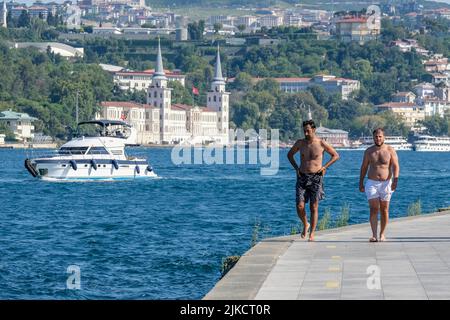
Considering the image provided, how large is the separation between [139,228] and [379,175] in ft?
64.9

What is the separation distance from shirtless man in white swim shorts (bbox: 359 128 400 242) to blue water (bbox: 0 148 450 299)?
9.66 feet

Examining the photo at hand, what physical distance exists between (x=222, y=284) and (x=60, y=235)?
21.3 meters

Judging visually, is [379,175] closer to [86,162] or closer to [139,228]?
[139,228]

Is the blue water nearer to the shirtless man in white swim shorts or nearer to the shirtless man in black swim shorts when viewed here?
the shirtless man in black swim shorts

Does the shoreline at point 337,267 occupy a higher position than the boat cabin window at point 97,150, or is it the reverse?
the shoreline at point 337,267

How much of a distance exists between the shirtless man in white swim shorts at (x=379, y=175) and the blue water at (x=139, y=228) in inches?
116


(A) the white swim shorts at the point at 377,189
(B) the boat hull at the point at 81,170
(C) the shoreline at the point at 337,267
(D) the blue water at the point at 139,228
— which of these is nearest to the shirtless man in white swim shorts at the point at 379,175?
(A) the white swim shorts at the point at 377,189

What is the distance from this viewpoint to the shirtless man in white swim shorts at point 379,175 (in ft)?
82.7

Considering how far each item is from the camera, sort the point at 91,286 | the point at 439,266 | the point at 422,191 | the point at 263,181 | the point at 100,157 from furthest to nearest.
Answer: the point at 263,181, the point at 100,157, the point at 422,191, the point at 91,286, the point at 439,266

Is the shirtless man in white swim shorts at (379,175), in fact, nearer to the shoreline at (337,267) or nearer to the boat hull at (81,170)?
the shoreline at (337,267)

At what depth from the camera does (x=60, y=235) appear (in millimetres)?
41250

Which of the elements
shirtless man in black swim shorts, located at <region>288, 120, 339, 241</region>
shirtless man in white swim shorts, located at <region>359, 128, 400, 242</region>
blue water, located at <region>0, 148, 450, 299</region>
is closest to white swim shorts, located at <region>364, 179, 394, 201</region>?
shirtless man in white swim shorts, located at <region>359, 128, 400, 242</region>
